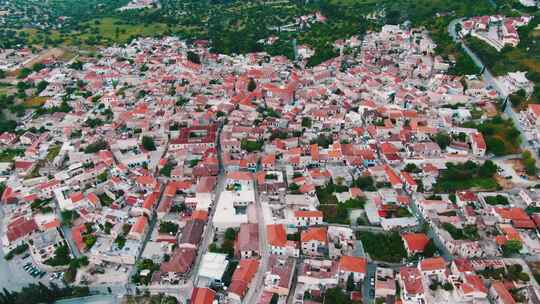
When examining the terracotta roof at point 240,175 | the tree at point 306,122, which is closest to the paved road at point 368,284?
the terracotta roof at point 240,175

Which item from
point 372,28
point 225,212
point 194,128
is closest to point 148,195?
point 225,212

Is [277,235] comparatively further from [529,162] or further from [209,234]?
[529,162]

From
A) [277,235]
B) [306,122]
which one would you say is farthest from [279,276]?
[306,122]

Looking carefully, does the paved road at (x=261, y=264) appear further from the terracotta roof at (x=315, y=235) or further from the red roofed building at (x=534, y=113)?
the red roofed building at (x=534, y=113)

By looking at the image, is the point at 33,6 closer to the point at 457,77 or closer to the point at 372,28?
the point at 372,28

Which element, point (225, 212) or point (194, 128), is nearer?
point (225, 212)
